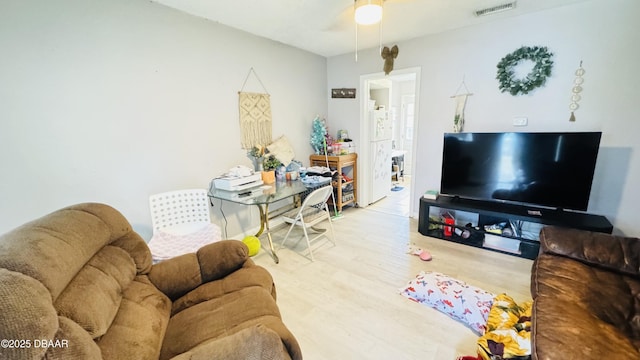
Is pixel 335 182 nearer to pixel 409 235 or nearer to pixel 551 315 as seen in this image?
pixel 409 235

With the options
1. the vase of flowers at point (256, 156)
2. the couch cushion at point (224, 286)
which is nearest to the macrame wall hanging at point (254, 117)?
the vase of flowers at point (256, 156)

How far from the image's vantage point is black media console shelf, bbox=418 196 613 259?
2451 mm

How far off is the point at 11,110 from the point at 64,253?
1.39 meters

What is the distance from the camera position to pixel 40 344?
2.29 feet

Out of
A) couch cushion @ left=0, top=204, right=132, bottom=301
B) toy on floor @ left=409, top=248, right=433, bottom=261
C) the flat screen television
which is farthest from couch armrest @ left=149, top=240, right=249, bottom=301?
the flat screen television

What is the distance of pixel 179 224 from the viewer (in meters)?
2.35

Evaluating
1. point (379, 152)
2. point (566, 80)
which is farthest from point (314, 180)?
point (566, 80)

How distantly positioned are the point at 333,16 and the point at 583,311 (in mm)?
2780

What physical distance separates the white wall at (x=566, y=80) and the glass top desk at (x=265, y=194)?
1.90m

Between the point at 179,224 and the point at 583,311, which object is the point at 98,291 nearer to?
the point at 179,224

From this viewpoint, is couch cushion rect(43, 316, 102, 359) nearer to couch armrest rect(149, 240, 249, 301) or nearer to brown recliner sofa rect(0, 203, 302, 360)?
brown recliner sofa rect(0, 203, 302, 360)

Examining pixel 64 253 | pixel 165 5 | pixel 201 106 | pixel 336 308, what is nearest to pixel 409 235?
pixel 336 308

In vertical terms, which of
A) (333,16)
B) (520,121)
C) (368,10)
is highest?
(333,16)

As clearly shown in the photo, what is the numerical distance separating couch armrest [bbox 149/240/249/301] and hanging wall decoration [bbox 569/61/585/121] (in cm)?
325
